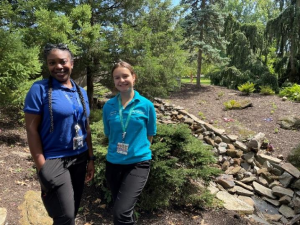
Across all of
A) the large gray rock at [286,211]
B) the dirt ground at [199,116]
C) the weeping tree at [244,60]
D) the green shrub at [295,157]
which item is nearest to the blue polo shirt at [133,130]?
the dirt ground at [199,116]

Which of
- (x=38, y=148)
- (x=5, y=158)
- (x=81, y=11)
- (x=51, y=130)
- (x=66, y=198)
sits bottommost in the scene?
(x=5, y=158)

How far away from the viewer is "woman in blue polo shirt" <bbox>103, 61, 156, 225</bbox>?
1.85 meters

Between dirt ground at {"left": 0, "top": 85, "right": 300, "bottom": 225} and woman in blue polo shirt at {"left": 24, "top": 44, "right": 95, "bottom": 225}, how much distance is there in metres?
1.32

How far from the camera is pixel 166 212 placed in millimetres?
2971

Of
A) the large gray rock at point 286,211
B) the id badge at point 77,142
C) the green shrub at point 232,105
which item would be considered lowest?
the large gray rock at point 286,211

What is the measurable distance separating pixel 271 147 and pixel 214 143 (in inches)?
58.1

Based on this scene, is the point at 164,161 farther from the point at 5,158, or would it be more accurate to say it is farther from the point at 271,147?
the point at 271,147

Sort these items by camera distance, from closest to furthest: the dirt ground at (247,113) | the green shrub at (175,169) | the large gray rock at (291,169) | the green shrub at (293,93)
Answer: the green shrub at (175,169) < the large gray rock at (291,169) < the dirt ground at (247,113) < the green shrub at (293,93)

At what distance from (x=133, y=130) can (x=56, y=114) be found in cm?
60

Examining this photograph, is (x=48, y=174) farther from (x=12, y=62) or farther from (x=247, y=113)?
(x=247, y=113)

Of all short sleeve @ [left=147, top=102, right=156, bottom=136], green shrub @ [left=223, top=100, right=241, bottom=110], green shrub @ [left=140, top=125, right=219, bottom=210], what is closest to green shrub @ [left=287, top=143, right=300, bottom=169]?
green shrub @ [left=223, top=100, right=241, bottom=110]

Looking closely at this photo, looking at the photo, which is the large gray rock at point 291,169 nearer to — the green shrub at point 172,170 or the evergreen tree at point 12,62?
the green shrub at point 172,170

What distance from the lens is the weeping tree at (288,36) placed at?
11.9 m

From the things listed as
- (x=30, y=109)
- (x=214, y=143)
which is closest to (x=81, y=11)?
(x=214, y=143)
